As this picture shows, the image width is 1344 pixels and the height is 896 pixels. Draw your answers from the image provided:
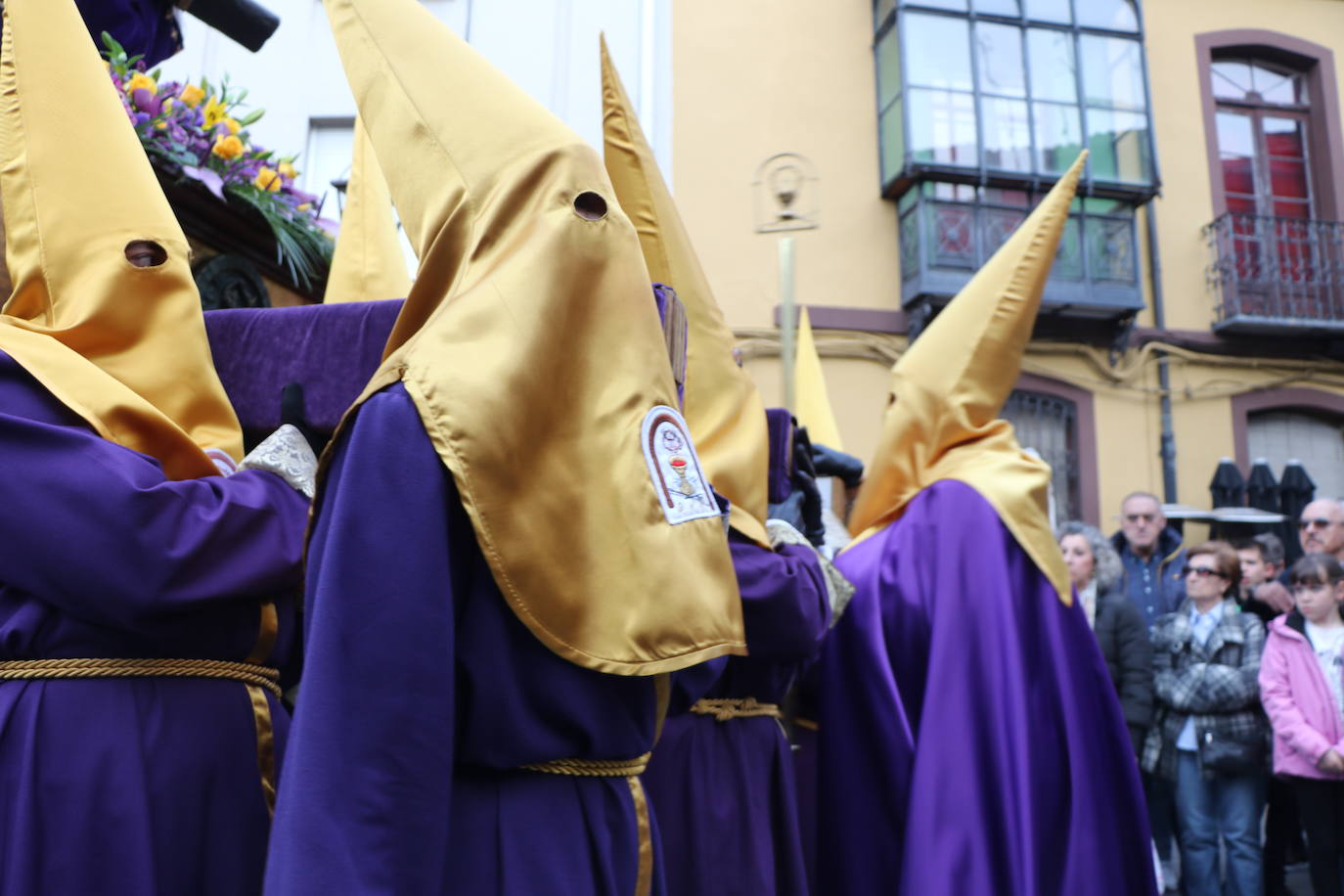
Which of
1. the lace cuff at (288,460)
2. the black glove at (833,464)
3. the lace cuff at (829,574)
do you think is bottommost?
the lace cuff at (829,574)

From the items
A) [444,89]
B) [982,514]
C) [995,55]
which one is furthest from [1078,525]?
[995,55]

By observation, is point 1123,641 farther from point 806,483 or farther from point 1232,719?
point 806,483

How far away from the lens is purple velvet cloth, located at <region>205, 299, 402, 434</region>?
2262mm

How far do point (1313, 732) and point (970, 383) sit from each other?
107 inches

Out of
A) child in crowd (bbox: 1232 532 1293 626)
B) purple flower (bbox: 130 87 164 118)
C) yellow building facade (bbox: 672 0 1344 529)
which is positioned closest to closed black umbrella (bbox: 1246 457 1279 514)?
yellow building facade (bbox: 672 0 1344 529)

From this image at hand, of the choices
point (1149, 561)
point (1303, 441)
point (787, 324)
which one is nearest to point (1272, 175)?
point (1303, 441)

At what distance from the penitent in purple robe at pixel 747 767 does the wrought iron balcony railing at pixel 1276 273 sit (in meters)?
10.7

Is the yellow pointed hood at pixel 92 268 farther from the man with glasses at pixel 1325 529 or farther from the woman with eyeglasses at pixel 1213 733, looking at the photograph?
the man with glasses at pixel 1325 529

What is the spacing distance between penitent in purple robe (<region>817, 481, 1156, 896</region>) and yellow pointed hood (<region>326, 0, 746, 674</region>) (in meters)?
1.70

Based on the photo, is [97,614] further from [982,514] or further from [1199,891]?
[1199,891]

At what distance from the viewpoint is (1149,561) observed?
23.3 feet

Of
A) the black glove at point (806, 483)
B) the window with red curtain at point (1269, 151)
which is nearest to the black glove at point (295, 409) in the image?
the black glove at point (806, 483)

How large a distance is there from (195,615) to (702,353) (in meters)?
1.22

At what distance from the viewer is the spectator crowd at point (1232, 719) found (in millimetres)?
5301
